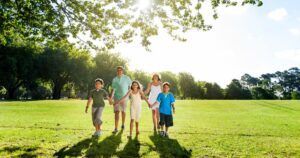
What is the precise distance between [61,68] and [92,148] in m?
84.1

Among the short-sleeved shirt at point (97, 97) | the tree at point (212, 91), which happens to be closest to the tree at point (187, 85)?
the tree at point (212, 91)

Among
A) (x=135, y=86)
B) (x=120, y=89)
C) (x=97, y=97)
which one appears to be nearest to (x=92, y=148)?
(x=97, y=97)

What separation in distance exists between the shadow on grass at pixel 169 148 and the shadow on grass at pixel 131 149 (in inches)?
24.4

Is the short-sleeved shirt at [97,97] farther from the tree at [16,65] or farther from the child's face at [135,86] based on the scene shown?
the tree at [16,65]

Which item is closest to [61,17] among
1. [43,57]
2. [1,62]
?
[1,62]

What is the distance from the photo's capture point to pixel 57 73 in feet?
309

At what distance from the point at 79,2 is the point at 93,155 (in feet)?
26.9

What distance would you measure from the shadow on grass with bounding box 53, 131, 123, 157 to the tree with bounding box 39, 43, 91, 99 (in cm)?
7695

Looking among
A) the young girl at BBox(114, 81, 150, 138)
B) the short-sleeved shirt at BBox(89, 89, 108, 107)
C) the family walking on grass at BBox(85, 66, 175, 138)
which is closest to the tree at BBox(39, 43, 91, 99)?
the family walking on grass at BBox(85, 66, 175, 138)

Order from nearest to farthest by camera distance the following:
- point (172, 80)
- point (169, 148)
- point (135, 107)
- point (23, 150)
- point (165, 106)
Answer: point (23, 150)
point (169, 148)
point (135, 107)
point (165, 106)
point (172, 80)

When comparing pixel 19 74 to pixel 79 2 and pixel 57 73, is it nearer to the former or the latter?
pixel 57 73

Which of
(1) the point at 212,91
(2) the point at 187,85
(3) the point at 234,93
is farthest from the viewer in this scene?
(2) the point at 187,85

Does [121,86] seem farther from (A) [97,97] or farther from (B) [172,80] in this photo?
(B) [172,80]

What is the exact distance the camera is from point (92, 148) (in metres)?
11.8
